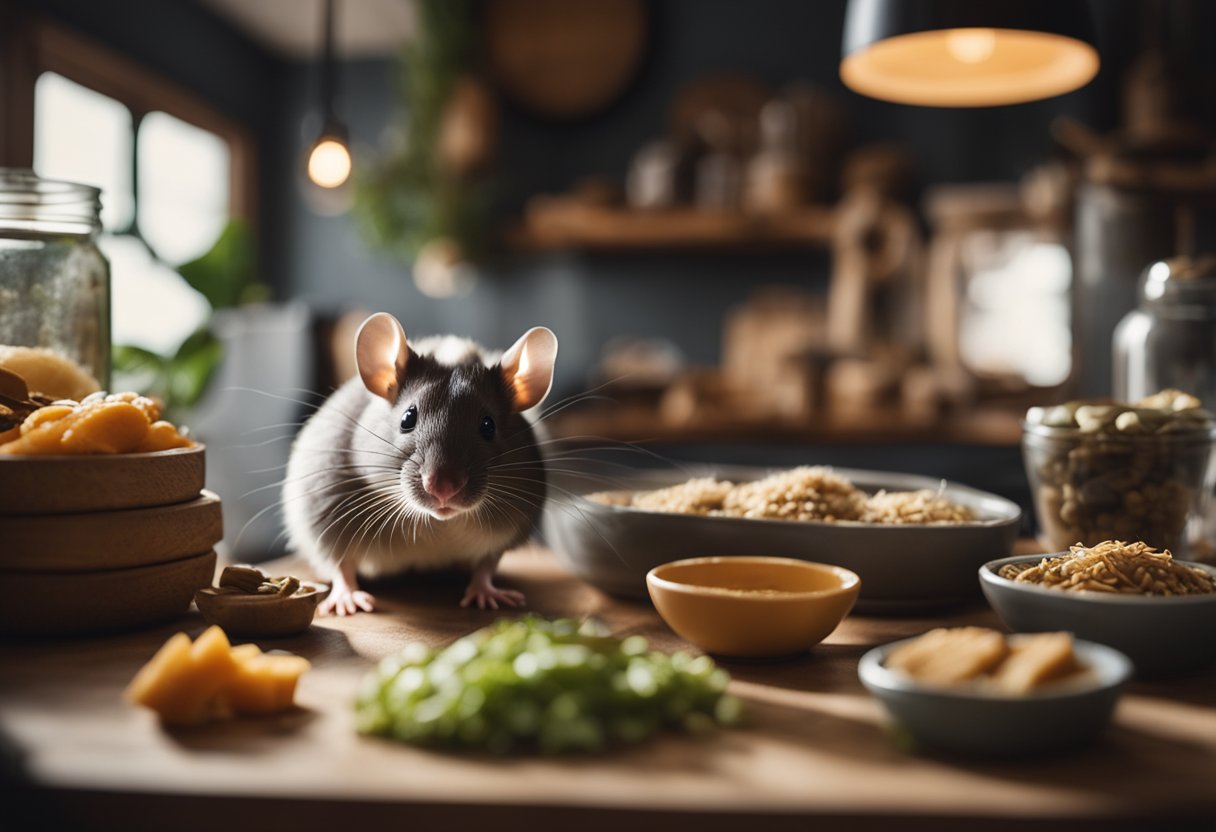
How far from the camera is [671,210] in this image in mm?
4496

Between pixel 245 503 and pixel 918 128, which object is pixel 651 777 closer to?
pixel 245 503

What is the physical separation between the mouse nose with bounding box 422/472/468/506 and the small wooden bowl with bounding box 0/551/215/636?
12.7 inches

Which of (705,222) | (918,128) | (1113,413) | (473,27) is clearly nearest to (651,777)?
(1113,413)

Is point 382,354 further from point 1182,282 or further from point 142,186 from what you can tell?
point 142,186

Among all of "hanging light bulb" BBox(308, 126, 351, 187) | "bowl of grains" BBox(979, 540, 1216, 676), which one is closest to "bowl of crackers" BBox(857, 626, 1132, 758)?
"bowl of grains" BBox(979, 540, 1216, 676)

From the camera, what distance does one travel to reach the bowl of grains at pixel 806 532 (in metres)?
1.25

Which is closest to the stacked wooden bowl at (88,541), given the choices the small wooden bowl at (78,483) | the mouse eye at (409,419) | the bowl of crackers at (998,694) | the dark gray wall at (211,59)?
the small wooden bowl at (78,483)

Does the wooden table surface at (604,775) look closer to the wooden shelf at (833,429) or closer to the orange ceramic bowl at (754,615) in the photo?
the orange ceramic bowl at (754,615)

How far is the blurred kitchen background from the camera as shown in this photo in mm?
3807

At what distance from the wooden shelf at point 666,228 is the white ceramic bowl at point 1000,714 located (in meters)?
3.77

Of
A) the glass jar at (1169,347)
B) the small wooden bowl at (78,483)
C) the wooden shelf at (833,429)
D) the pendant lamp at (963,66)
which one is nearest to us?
the small wooden bowl at (78,483)

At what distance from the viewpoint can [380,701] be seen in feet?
2.75

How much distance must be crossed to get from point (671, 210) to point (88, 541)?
144 inches

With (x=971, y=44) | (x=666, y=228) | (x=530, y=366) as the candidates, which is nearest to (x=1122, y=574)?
(x=530, y=366)
